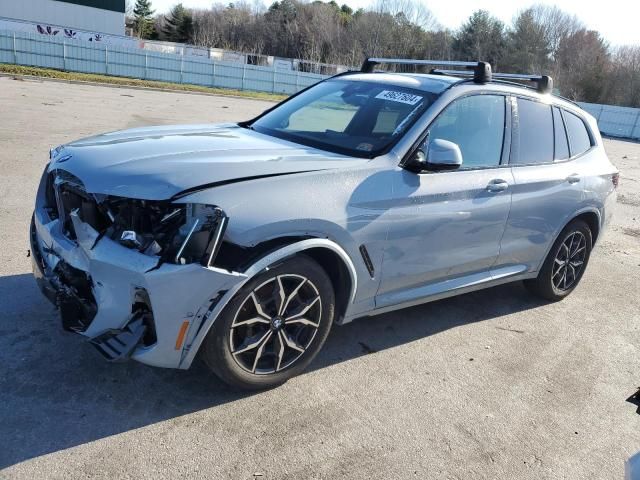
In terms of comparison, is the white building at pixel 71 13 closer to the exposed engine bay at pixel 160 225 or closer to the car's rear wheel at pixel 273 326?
the exposed engine bay at pixel 160 225

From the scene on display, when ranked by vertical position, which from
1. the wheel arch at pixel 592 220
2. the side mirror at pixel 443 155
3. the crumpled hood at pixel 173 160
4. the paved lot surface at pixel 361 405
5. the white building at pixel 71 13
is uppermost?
the white building at pixel 71 13

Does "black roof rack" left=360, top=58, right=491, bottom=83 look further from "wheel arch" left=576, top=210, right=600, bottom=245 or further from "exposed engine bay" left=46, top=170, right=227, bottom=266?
"exposed engine bay" left=46, top=170, right=227, bottom=266

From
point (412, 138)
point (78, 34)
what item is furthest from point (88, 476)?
point (78, 34)

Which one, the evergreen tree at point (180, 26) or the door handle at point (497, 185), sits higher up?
the evergreen tree at point (180, 26)

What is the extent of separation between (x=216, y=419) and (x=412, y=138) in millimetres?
2117

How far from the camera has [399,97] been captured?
13.6 feet

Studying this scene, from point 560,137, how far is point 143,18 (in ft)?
324

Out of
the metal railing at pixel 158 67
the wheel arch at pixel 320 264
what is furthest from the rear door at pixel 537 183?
the metal railing at pixel 158 67

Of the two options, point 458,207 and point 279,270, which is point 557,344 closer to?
point 458,207

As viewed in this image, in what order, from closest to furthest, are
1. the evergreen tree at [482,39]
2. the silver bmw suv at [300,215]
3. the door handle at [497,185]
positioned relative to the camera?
the silver bmw suv at [300,215] < the door handle at [497,185] < the evergreen tree at [482,39]

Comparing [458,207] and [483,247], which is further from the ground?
[458,207]

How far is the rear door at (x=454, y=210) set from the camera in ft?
12.0

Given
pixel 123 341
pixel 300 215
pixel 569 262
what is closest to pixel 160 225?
pixel 123 341

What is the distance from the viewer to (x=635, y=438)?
3.39 metres
